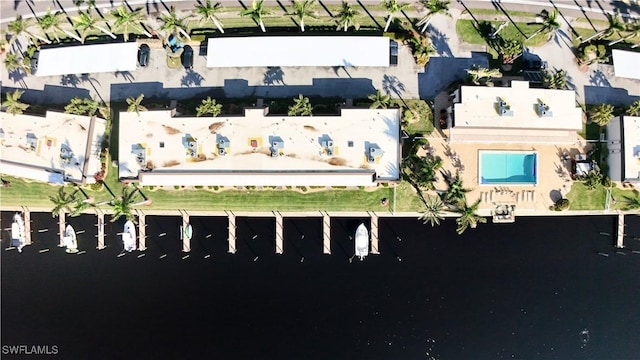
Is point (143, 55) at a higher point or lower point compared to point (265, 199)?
higher

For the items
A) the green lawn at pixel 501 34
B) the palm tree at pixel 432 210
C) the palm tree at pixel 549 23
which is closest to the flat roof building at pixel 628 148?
the palm tree at pixel 549 23

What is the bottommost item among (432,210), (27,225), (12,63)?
(27,225)

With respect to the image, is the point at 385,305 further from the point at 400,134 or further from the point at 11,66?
the point at 11,66

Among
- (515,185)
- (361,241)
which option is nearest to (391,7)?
(515,185)

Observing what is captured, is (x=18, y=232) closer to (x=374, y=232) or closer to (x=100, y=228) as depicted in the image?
(x=100, y=228)

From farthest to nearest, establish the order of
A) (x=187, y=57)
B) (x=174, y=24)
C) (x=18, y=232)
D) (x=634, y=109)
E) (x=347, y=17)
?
(x=18, y=232)
(x=187, y=57)
(x=634, y=109)
(x=347, y=17)
(x=174, y=24)

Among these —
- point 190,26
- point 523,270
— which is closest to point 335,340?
point 523,270

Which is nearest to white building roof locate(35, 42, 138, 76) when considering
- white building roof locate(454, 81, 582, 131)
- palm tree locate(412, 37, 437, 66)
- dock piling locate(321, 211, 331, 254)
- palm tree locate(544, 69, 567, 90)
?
dock piling locate(321, 211, 331, 254)
